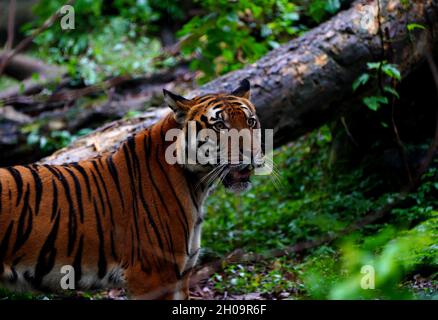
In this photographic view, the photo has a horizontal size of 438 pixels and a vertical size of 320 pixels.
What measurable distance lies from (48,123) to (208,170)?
17.0ft

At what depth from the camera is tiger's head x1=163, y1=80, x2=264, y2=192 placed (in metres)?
3.96

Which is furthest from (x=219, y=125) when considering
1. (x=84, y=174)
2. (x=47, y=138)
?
(x=47, y=138)

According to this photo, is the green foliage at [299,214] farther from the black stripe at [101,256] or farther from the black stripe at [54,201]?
the black stripe at [54,201]

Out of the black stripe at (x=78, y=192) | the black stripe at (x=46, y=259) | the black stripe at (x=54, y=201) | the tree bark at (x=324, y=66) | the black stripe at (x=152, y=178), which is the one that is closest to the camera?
the black stripe at (x=46, y=259)

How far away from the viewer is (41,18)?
13.3 m

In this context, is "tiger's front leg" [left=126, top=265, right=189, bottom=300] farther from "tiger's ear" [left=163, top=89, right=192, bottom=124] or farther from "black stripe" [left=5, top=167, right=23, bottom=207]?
"tiger's ear" [left=163, top=89, right=192, bottom=124]

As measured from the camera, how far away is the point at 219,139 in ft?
13.1

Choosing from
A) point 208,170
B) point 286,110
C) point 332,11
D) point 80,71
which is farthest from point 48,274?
point 80,71

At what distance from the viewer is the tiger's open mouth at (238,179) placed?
4086 millimetres

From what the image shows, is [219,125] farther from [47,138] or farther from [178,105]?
[47,138]

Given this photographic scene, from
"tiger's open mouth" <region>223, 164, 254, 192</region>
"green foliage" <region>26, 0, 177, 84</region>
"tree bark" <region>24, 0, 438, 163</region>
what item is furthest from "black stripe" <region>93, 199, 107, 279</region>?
"green foliage" <region>26, 0, 177, 84</region>

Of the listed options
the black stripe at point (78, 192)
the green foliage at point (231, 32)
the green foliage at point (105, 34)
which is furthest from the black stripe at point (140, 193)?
the green foliage at point (105, 34)

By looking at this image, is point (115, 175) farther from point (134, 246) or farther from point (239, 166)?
point (239, 166)

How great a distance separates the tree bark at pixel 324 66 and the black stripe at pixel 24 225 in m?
1.90
